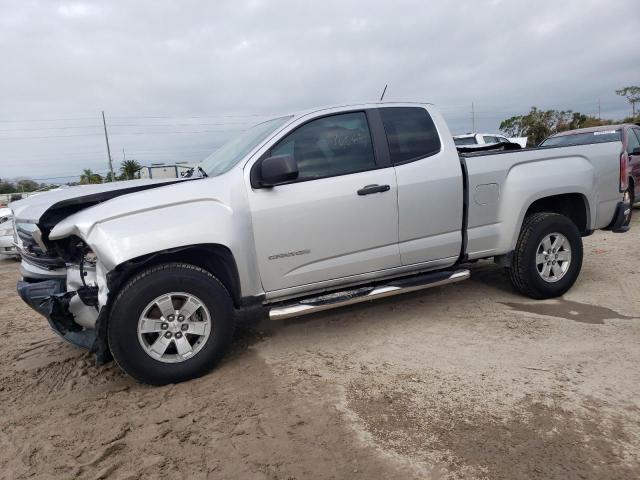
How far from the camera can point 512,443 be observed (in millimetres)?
2514

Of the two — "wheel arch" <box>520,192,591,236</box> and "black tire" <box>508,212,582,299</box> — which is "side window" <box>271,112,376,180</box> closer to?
"black tire" <box>508,212,582,299</box>

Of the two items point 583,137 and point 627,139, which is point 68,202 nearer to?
point 583,137

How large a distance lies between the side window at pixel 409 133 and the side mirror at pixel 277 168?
105cm

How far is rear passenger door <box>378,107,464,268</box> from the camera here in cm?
411

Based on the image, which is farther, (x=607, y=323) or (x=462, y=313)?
(x=462, y=313)

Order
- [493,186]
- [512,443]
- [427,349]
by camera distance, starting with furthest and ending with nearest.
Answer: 1. [493,186]
2. [427,349]
3. [512,443]

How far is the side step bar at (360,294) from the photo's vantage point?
12.0ft

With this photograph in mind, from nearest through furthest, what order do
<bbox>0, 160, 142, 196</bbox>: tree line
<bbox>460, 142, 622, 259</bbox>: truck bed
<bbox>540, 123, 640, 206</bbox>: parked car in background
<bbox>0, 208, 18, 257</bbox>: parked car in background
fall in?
<bbox>460, 142, 622, 259</bbox>: truck bed < <bbox>540, 123, 640, 206</bbox>: parked car in background < <bbox>0, 208, 18, 257</bbox>: parked car in background < <bbox>0, 160, 142, 196</bbox>: tree line

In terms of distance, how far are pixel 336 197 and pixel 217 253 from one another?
3.36ft

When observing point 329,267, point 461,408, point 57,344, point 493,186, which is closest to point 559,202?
point 493,186

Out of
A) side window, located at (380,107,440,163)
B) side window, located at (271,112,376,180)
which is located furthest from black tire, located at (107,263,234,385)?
side window, located at (380,107,440,163)

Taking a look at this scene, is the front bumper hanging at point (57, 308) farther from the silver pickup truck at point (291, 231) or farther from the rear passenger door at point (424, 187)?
the rear passenger door at point (424, 187)

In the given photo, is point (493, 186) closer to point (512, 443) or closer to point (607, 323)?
point (607, 323)

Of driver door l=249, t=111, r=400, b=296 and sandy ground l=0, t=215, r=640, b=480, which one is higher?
driver door l=249, t=111, r=400, b=296
